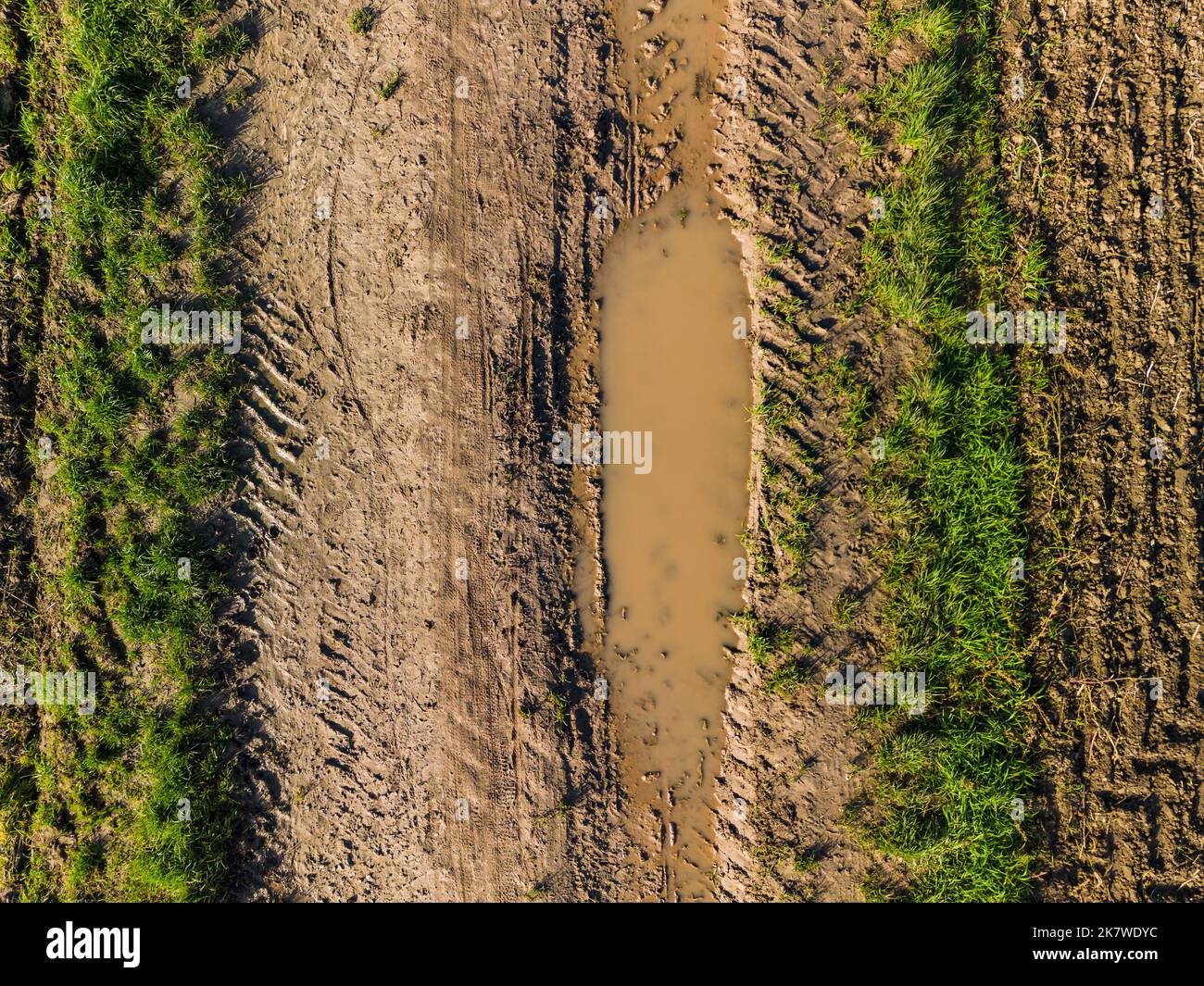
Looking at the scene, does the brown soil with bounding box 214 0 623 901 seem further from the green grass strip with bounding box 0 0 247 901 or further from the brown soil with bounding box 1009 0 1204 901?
the brown soil with bounding box 1009 0 1204 901

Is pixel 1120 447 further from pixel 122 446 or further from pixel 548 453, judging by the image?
pixel 122 446

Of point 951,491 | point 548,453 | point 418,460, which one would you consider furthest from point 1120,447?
point 418,460

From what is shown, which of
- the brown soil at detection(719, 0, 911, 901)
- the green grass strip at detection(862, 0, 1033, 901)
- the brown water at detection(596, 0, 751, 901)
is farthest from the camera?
the brown water at detection(596, 0, 751, 901)

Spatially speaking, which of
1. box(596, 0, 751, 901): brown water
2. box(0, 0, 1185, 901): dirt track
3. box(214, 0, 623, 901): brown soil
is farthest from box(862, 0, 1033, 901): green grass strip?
box(214, 0, 623, 901): brown soil
